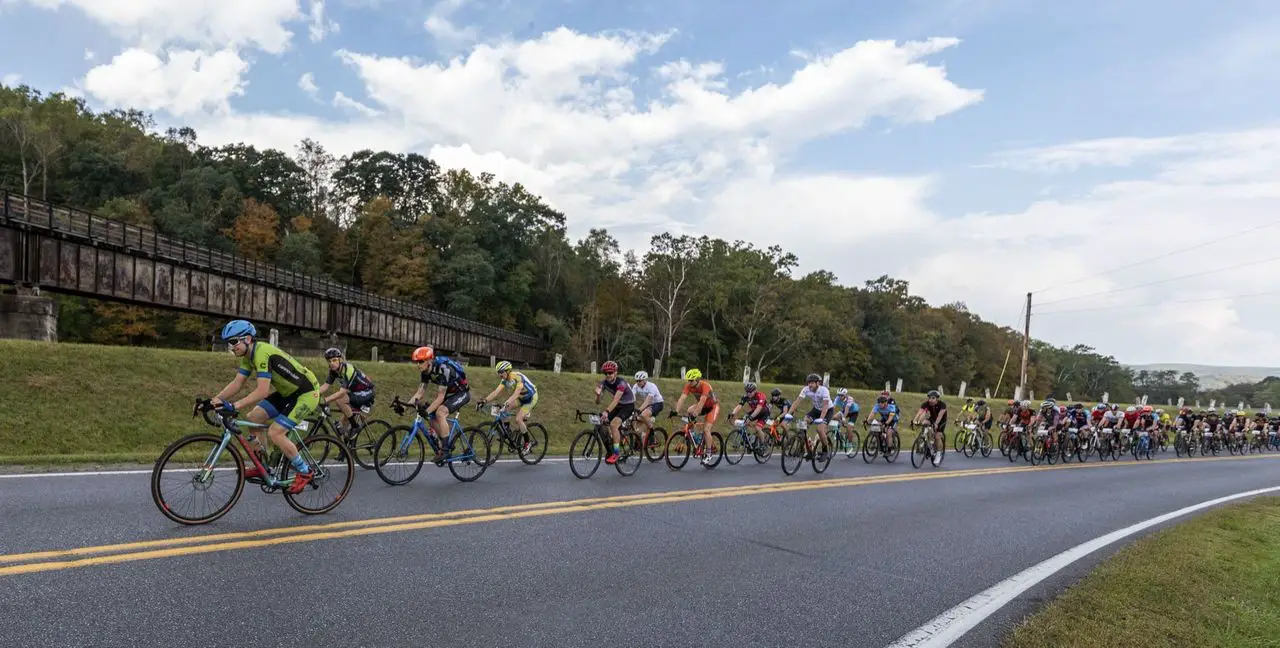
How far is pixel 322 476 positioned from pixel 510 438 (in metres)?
5.01

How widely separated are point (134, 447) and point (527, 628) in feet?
44.8

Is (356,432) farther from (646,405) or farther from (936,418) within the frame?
(936,418)

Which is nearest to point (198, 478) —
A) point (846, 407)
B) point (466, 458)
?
point (466, 458)

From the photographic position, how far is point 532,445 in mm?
12992

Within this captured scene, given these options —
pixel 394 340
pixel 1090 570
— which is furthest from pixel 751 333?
pixel 1090 570

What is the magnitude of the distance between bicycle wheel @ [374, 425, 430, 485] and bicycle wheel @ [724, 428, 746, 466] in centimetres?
716

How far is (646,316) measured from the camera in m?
77.4

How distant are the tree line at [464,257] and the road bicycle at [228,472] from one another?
197ft

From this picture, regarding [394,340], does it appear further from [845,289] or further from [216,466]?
[845,289]

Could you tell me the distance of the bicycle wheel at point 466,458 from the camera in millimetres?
10417

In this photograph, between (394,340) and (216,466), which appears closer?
(216,466)

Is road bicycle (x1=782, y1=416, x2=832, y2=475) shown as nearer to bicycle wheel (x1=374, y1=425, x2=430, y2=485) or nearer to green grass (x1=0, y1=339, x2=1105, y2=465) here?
green grass (x1=0, y1=339, x2=1105, y2=465)

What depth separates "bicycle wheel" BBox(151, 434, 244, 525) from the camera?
6.42 m

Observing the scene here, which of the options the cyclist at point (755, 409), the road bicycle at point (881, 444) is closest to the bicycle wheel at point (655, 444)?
the cyclist at point (755, 409)
